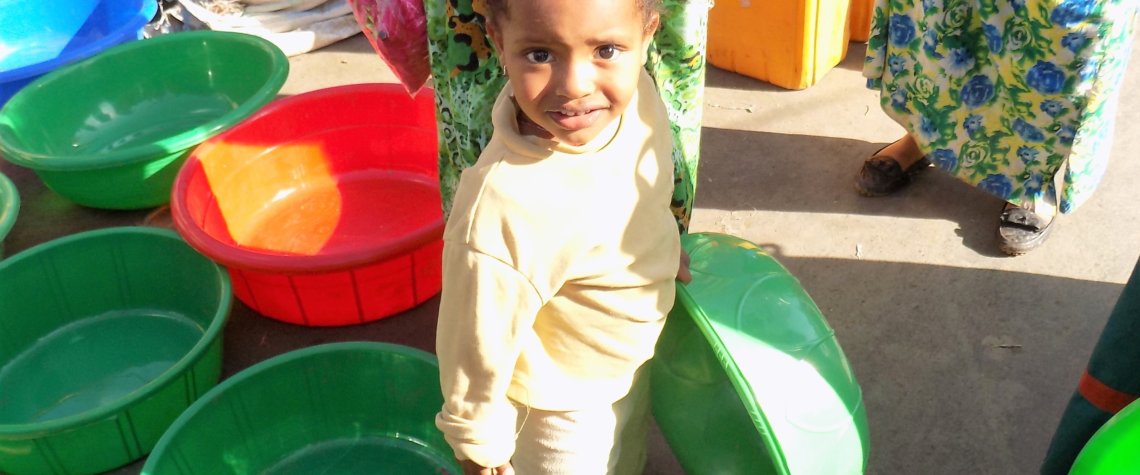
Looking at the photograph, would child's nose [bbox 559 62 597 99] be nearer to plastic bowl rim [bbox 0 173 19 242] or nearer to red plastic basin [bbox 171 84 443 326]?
red plastic basin [bbox 171 84 443 326]

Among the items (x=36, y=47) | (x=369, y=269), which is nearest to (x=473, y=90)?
(x=369, y=269)

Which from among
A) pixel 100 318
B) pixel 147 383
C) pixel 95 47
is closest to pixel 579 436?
pixel 147 383

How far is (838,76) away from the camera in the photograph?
9.71ft

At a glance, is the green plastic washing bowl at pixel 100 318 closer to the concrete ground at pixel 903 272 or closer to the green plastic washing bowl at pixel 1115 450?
the concrete ground at pixel 903 272

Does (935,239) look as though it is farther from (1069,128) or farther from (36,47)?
(36,47)

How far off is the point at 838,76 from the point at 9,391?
234cm

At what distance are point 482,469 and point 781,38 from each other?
74.3 inches

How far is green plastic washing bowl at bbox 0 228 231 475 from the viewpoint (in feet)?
7.16

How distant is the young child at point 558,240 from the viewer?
1149 millimetres

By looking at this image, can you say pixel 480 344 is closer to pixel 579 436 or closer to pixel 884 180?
pixel 579 436

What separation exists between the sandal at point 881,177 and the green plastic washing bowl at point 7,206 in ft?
6.70

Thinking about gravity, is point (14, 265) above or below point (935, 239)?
above

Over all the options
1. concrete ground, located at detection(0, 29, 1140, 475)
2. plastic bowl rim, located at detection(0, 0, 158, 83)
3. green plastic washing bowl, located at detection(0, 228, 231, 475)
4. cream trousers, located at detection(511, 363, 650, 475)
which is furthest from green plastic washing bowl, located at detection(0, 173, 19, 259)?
cream trousers, located at detection(511, 363, 650, 475)

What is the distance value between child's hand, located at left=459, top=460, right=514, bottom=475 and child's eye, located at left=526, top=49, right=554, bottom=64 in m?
0.55
